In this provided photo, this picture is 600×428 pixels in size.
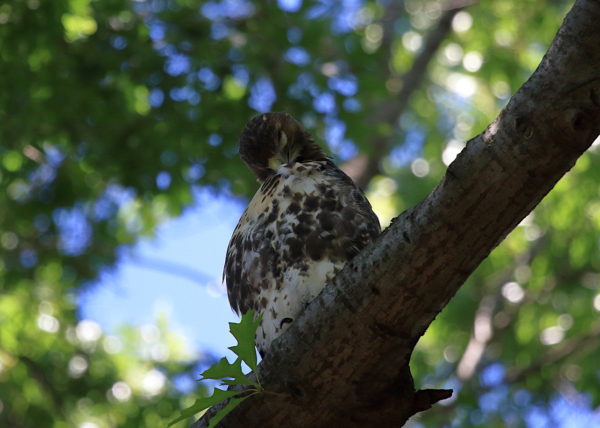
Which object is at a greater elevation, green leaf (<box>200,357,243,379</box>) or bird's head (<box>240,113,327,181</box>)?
bird's head (<box>240,113,327,181</box>)

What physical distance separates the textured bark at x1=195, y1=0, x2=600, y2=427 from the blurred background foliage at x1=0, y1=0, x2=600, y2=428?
234 centimetres

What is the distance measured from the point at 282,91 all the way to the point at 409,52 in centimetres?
593

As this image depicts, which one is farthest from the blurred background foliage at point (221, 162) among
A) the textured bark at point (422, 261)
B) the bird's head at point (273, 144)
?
the textured bark at point (422, 261)

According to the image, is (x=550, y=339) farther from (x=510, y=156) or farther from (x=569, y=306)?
(x=510, y=156)

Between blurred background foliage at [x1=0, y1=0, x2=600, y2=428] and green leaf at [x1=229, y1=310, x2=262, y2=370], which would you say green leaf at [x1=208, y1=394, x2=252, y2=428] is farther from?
blurred background foliage at [x1=0, y1=0, x2=600, y2=428]

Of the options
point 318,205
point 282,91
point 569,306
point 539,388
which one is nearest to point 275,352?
point 318,205

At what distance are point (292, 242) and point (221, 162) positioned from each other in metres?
3.37

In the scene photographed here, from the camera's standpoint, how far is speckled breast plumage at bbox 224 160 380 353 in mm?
3816

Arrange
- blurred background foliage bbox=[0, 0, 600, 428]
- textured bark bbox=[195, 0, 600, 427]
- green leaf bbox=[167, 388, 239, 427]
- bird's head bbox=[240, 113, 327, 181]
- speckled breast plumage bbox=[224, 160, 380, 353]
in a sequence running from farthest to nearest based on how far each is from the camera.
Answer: blurred background foliage bbox=[0, 0, 600, 428]
bird's head bbox=[240, 113, 327, 181]
speckled breast plumage bbox=[224, 160, 380, 353]
green leaf bbox=[167, 388, 239, 427]
textured bark bbox=[195, 0, 600, 427]

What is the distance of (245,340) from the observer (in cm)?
310

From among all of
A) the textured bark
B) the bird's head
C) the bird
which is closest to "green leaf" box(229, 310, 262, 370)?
the textured bark

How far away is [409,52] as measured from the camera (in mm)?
12672

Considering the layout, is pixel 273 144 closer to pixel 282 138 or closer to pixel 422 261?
pixel 282 138

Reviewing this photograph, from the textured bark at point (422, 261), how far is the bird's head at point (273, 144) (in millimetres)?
1647
